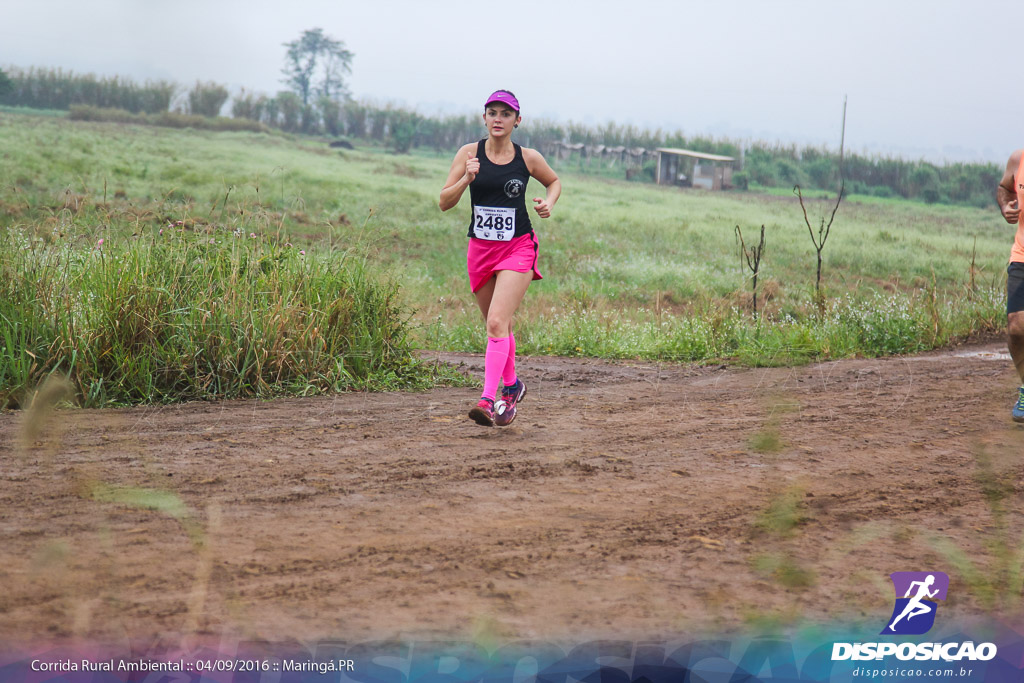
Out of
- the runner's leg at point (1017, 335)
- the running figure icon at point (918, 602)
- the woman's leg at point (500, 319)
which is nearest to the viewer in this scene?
the running figure icon at point (918, 602)

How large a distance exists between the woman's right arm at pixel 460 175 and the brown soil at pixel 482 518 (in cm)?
152

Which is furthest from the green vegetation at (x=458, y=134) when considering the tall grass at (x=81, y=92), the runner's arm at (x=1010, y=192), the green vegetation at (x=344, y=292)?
the runner's arm at (x=1010, y=192)

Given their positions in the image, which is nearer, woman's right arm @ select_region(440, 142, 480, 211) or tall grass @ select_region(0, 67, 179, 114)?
woman's right arm @ select_region(440, 142, 480, 211)

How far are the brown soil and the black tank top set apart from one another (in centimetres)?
144

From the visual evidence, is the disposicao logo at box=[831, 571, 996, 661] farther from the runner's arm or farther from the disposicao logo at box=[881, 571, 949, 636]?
the runner's arm

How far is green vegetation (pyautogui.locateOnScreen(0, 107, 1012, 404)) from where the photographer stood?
658 centimetres

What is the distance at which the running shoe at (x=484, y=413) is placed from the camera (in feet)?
18.0

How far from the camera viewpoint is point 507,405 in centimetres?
581

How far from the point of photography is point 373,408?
257 inches

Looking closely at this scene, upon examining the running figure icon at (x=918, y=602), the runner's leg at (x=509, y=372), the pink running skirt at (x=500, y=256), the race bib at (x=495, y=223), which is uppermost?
the race bib at (x=495, y=223)

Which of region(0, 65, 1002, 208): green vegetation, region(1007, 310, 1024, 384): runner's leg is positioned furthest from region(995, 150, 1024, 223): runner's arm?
region(0, 65, 1002, 208): green vegetation

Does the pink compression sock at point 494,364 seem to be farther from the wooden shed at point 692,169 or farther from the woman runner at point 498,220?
the wooden shed at point 692,169

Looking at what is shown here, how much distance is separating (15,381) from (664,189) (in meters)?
33.5

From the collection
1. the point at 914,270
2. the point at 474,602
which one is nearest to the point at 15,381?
the point at 474,602
